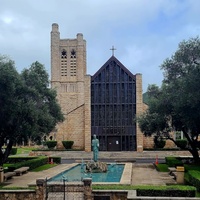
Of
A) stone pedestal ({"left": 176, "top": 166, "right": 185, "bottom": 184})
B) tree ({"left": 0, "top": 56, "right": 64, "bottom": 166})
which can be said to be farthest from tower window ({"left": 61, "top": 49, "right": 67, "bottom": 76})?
stone pedestal ({"left": 176, "top": 166, "right": 185, "bottom": 184})

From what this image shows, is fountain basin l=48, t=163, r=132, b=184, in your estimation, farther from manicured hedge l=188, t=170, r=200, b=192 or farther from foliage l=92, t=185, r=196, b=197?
A: manicured hedge l=188, t=170, r=200, b=192

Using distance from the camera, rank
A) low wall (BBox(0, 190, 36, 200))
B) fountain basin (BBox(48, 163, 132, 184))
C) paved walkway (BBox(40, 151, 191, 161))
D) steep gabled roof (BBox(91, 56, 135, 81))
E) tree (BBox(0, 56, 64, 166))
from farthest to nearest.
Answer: steep gabled roof (BBox(91, 56, 135, 81))
paved walkway (BBox(40, 151, 191, 161))
tree (BBox(0, 56, 64, 166))
fountain basin (BBox(48, 163, 132, 184))
low wall (BBox(0, 190, 36, 200))

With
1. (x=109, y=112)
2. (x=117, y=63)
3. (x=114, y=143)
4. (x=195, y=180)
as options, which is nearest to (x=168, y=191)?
(x=195, y=180)

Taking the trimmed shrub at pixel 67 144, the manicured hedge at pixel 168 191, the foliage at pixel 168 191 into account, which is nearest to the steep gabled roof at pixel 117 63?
the trimmed shrub at pixel 67 144

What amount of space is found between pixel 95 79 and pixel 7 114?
100 feet

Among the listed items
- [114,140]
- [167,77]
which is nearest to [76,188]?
[167,77]

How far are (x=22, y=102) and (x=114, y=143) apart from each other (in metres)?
29.7

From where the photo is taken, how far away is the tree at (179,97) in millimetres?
20344

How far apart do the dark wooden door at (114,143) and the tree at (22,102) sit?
24075 mm

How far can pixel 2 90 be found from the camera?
745 inches

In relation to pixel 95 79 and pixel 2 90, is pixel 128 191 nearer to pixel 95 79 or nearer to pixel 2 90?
pixel 2 90

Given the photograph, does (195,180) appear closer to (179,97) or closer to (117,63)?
(179,97)

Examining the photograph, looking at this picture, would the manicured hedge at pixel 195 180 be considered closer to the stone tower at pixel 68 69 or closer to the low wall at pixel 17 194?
the low wall at pixel 17 194

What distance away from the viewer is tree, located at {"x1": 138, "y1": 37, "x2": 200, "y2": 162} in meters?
20.3
